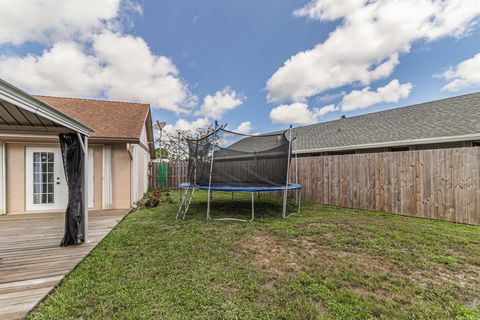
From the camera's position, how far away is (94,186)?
642cm

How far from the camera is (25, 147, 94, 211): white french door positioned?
602 centimetres

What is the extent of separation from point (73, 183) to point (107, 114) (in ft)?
17.0

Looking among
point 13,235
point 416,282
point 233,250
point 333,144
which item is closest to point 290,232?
point 233,250

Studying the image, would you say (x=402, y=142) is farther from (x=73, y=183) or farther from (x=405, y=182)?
(x=73, y=183)

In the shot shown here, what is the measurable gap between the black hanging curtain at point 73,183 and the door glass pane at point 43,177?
11.8 feet

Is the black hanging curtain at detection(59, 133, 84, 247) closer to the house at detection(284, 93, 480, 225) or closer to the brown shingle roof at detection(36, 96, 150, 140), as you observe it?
the brown shingle roof at detection(36, 96, 150, 140)

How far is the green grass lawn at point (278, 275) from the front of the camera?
1.85 meters

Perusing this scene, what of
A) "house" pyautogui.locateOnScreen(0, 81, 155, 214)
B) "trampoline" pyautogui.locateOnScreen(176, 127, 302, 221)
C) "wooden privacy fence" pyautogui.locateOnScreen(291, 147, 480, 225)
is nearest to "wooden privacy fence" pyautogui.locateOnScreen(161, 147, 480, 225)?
"wooden privacy fence" pyautogui.locateOnScreen(291, 147, 480, 225)

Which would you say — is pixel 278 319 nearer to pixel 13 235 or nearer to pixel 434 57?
pixel 13 235

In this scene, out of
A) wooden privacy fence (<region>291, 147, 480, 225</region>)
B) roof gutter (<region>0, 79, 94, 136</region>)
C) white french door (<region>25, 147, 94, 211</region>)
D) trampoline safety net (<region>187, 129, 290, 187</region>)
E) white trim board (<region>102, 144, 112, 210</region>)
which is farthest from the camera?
white trim board (<region>102, 144, 112, 210</region>)

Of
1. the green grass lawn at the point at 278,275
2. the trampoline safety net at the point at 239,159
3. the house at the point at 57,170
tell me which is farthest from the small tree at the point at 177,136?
the green grass lawn at the point at 278,275

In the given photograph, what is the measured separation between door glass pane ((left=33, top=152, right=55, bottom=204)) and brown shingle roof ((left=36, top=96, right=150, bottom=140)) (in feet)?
5.02

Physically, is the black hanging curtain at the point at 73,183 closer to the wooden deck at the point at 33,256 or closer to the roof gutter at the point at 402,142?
the wooden deck at the point at 33,256

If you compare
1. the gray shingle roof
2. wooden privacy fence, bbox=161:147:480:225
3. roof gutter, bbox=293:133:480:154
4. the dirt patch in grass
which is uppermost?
the gray shingle roof
